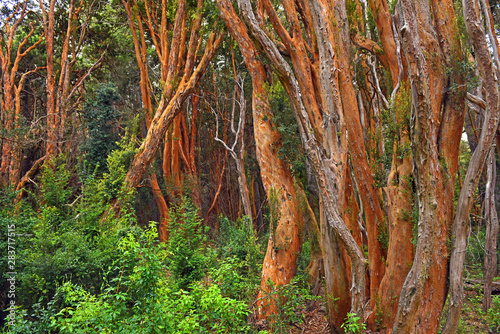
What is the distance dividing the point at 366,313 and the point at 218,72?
1462 cm

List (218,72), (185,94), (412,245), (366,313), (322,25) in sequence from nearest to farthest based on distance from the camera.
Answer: (412,245)
(322,25)
(366,313)
(185,94)
(218,72)

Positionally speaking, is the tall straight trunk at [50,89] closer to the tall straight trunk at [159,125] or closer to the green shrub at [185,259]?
the tall straight trunk at [159,125]

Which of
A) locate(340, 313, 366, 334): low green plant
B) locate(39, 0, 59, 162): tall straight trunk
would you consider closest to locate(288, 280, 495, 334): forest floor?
locate(340, 313, 366, 334): low green plant

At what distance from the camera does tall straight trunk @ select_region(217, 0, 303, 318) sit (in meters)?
6.17

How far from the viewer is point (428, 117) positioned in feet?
12.1

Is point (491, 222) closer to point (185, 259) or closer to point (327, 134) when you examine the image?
point (327, 134)

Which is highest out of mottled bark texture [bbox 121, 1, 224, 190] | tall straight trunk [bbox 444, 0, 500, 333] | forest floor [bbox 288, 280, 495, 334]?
mottled bark texture [bbox 121, 1, 224, 190]

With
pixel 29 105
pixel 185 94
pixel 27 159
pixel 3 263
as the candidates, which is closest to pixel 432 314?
pixel 3 263

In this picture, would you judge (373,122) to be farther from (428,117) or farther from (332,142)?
(428,117)

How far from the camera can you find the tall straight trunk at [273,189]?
6.17 m

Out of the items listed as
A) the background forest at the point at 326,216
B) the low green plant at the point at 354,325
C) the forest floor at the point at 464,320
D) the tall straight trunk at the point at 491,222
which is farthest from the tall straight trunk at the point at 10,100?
the tall straight trunk at the point at 491,222

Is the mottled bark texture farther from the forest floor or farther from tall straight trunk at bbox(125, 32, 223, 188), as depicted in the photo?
Answer: the forest floor

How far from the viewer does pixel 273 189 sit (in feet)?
21.2

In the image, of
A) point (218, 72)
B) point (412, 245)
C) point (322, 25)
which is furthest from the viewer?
point (218, 72)
